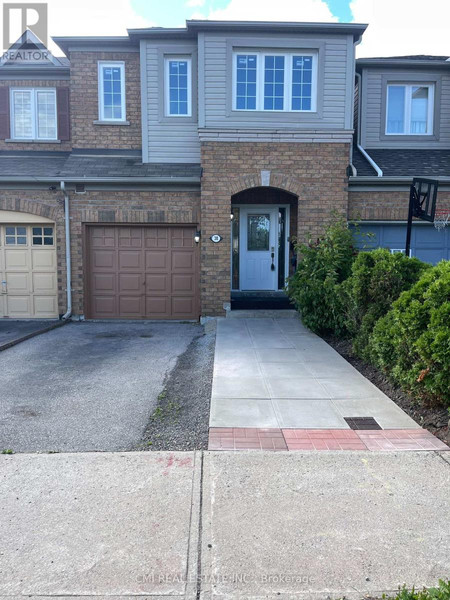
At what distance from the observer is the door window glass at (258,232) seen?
12.7m

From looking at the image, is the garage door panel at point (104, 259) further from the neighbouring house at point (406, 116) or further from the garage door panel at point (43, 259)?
the neighbouring house at point (406, 116)

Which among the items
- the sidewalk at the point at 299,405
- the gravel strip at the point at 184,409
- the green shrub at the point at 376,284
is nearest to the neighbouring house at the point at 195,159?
the green shrub at the point at 376,284

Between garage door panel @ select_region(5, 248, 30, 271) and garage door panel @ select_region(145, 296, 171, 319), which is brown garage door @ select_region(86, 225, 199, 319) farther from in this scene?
garage door panel @ select_region(5, 248, 30, 271)

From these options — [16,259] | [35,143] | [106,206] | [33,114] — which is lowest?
[16,259]

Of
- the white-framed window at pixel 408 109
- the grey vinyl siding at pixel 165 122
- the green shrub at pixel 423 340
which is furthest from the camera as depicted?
the white-framed window at pixel 408 109

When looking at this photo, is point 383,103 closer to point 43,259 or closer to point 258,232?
point 258,232

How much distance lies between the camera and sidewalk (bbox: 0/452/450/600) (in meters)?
2.57

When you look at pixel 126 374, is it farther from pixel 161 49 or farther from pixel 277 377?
pixel 161 49

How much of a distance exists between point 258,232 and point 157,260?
114 inches

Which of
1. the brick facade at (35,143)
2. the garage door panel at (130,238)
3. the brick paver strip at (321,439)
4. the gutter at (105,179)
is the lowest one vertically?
the brick paver strip at (321,439)

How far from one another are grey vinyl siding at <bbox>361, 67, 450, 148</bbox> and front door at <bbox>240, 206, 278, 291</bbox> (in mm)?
3253

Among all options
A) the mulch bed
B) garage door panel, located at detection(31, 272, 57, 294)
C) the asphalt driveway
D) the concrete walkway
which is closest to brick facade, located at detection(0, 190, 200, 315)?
garage door panel, located at detection(31, 272, 57, 294)

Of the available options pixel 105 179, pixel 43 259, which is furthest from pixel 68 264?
pixel 105 179

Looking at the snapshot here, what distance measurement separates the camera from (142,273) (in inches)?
460
